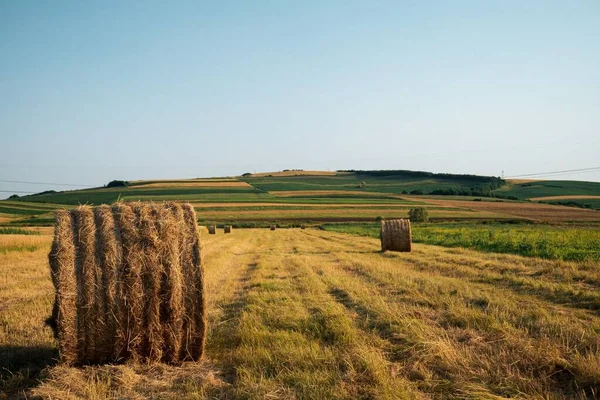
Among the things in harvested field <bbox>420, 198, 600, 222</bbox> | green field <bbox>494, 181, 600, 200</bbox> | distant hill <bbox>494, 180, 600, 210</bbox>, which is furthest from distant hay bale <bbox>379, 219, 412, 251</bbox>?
green field <bbox>494, 181, 600, 200</bbox>

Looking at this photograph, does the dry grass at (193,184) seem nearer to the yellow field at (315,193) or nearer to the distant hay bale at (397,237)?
the yellow field at (315,193)

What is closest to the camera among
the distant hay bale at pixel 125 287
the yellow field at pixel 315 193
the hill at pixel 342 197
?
the distant hay bale at pixel 125 287

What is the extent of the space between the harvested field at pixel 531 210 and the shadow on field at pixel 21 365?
51991mm

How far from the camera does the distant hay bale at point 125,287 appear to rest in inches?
238

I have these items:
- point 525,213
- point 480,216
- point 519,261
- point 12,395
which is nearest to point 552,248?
point 519,261

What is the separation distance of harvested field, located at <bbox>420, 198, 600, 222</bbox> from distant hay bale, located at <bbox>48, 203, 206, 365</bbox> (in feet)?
167

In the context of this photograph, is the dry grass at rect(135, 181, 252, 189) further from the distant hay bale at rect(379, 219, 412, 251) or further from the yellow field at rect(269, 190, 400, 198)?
the distant hay bale at rect(379, 219, 412, 251)

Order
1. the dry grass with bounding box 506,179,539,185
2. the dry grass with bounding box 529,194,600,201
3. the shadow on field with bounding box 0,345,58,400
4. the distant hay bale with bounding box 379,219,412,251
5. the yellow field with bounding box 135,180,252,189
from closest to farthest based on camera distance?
the shadow on field with bounding box 0,345,58,400
the distant hay bale with bounding box 379,219,412,251
the dry grass with bounding box 529,194,600,201
the yellow field with bounding box 135,180,252,189
the dry grass with bounding box 506,179,539,185

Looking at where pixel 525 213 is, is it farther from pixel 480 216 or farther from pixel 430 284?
pixel 430 284

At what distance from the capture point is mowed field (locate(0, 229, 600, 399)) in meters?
4.85

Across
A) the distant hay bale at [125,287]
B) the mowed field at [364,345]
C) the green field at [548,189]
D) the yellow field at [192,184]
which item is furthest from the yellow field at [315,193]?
the distant hay bale at [125,287]

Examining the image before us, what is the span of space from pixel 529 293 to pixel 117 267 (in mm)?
7662

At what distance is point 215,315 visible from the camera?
27.5 ft

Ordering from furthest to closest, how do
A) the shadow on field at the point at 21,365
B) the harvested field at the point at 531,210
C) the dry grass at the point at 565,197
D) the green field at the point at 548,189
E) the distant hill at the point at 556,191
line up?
the green field at the point at 548,189 → the dry grass at the point at 565,197 → the distant hill at the point at 556,191 → the harvested field at the point at 531,210 → the shadow on field at the point at 21,365
